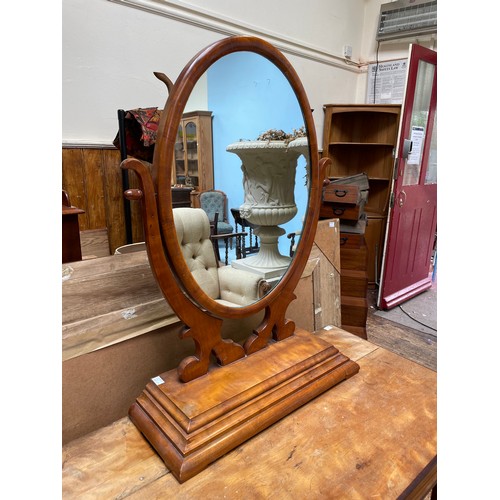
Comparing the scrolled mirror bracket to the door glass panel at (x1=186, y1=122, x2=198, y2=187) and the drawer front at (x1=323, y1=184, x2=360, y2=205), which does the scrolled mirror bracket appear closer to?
the door glass panel at (x1=186, y1=122, x2=198, y2=187)

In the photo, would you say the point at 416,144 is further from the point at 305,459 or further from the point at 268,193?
the point at 305,459

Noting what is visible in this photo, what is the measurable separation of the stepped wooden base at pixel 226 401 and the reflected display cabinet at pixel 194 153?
14.6 inches

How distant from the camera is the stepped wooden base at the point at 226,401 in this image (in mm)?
562

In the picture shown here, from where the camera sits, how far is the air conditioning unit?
2.70 metres

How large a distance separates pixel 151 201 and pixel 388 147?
2.85 metres

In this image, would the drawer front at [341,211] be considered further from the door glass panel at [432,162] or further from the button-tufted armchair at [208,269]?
the button-tufted armchair at [208,269]

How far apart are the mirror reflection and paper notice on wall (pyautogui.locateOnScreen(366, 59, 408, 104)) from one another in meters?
2.65

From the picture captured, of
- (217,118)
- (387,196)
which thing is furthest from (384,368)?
(387,196)

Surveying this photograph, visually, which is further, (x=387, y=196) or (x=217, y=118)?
(x=387, y=196)

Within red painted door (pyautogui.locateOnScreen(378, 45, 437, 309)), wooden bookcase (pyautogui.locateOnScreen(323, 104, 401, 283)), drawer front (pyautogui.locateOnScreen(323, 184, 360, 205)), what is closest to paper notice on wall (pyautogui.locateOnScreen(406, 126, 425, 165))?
red painted door (pyautogui.locateOnScreen(378, 45, 437, 309))

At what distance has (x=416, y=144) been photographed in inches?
93.7

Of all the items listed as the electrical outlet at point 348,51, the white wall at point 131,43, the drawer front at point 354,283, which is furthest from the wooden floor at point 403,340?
the electrical outlet at point 348,51

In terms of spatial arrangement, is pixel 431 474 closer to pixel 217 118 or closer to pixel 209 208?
pixel 209 208

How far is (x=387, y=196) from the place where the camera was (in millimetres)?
2969
